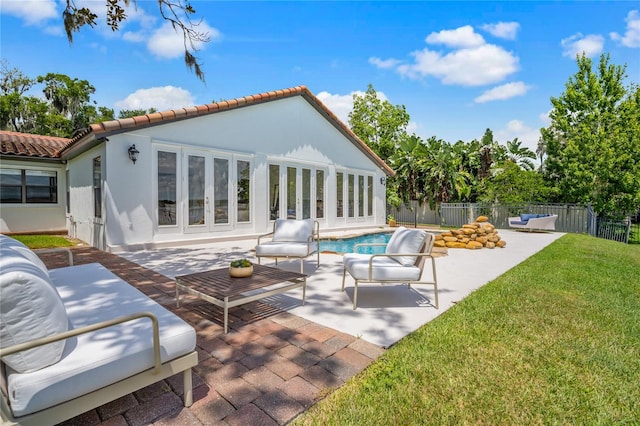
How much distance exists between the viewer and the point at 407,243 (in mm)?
4836

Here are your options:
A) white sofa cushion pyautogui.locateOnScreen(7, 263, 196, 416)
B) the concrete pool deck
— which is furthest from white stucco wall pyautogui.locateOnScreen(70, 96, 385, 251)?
white sofa cushion pyautogui.locateOnScreen(7, 263, 196, 416)

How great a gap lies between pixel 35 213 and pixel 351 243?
12.8 meters

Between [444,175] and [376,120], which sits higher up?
[376,120]

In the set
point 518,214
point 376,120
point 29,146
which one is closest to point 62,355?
point 29,146

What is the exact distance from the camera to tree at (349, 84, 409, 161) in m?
30.6

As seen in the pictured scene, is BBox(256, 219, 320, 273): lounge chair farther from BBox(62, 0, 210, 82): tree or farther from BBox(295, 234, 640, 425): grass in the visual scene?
BBox(62, 0, 210, 82): tree

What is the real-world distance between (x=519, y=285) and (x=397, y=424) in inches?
171

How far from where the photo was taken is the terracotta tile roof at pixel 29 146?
12.1 metres

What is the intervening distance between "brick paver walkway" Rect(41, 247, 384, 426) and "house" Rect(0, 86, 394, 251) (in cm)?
621

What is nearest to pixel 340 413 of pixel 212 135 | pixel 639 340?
pixel 639 340

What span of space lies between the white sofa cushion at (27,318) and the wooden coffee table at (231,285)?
1.66 m

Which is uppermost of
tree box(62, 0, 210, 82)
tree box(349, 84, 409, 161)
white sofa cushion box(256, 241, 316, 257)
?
tree box(349, 84, 409, 161)

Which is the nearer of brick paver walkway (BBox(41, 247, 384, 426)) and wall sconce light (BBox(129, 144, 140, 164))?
brick paver walkway (BBox(41, 247, 384, 426))

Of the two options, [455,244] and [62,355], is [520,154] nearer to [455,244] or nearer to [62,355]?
[455,244]
